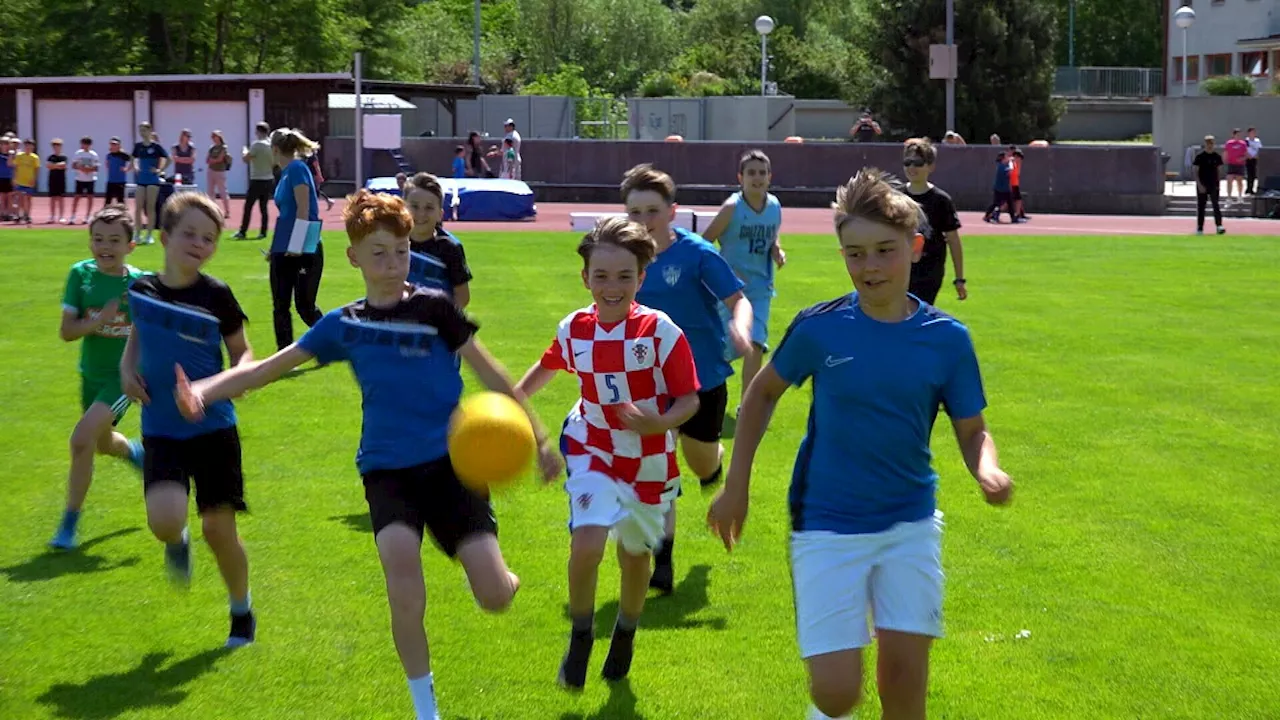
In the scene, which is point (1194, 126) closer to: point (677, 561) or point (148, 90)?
point (148, 90)

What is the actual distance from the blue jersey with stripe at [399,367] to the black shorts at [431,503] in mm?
43

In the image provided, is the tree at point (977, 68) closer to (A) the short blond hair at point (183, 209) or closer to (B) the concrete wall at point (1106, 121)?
(B) the concrete wall at point (1106, 121)

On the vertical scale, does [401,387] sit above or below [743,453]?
above

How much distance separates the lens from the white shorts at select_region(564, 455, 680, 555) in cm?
606

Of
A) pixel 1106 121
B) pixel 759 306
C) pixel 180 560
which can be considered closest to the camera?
pixel 180 560

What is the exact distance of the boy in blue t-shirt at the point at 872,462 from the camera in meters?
4.77

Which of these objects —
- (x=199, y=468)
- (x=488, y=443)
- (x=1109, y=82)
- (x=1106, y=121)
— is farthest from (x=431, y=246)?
(x=1109, y=82)

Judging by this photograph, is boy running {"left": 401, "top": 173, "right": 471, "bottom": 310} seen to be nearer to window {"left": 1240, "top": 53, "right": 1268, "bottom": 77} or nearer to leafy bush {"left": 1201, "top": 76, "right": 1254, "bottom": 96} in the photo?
leafy bush {"left": 1201, "top": 76, "right": 1254, "bottom": 96}

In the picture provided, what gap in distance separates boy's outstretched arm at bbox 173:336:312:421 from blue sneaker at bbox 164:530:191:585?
1407 mm

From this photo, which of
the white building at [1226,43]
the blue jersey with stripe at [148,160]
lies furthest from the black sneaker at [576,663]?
the white building at [1226,43]

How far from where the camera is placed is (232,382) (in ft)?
19.3

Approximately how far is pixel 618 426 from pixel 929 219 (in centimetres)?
646

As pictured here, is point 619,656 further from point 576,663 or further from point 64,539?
point 64,539

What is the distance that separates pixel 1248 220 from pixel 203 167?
2782cm
